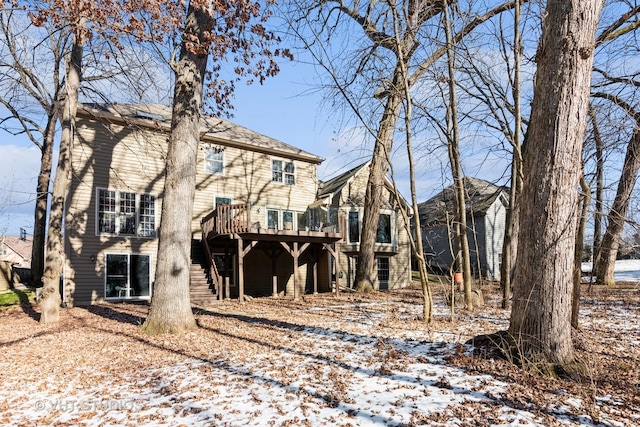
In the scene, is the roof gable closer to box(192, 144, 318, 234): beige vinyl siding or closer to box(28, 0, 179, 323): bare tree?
box(192, 144, 318, 234): beige vinyl siding

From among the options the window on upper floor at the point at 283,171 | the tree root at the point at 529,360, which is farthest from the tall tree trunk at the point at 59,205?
the tree root at the point at 529,360

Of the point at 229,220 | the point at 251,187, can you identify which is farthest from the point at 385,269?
the point at 229,220

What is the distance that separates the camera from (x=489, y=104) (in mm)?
9477

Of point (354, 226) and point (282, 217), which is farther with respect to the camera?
point (354, 226)

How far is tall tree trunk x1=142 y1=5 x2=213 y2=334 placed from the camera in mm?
8107

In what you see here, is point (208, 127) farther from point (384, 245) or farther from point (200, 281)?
point (384, 245)

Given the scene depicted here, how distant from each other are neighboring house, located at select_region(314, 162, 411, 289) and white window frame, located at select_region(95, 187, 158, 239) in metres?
7.09

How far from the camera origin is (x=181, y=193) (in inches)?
337

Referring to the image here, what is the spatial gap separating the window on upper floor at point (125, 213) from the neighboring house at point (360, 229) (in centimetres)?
720

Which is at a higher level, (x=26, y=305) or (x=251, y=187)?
(x=251, y=187)

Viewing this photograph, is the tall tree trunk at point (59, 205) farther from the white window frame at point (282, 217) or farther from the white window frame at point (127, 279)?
the white window frame at point (282, 217)

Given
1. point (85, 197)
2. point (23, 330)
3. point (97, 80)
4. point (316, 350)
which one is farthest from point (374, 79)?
point (97, 80)

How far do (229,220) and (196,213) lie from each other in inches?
105

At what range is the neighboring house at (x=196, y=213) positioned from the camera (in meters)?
13.7
